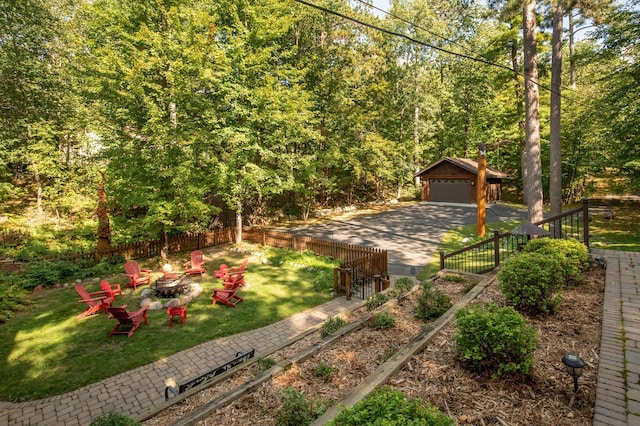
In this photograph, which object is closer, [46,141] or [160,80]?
[160,80]

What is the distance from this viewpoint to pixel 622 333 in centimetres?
483

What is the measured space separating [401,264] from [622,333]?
8.40 m

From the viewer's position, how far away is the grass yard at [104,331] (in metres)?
6.25

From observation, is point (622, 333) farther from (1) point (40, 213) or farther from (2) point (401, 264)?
(1) point (40, 213)

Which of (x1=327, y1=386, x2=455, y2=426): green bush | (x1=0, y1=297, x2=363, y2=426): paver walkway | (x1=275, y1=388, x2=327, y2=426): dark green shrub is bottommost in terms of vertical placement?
(x1=0, y1=297, x2=363, y2=426): paver walkway

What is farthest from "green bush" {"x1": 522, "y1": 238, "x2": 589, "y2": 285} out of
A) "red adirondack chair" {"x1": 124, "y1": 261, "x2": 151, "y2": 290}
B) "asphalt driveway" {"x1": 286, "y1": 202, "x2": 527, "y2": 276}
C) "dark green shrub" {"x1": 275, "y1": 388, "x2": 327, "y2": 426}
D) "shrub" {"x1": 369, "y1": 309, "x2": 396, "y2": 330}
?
"red adirondack chair" {"x1": 124, "y1": 261, "x2": 151, "y2": 290}

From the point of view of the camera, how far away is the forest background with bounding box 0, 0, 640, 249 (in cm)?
1327

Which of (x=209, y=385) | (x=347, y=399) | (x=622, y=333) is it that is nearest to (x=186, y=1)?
(x=209, y=385)

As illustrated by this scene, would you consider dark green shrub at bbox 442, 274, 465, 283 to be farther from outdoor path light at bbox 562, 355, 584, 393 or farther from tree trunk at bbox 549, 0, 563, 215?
tree trunk at bbox 549, 0, 563, 215

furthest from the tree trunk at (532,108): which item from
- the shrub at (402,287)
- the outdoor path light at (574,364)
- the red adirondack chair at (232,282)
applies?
the red adirondack chair at (232,282)

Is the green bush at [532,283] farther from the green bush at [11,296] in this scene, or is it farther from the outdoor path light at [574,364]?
the green bush at [11,296]

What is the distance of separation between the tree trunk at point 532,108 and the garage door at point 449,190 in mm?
17617

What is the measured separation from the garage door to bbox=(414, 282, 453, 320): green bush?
88.7ft

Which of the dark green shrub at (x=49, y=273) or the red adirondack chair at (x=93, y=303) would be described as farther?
the dark green shrub at (x=49, y=273)
